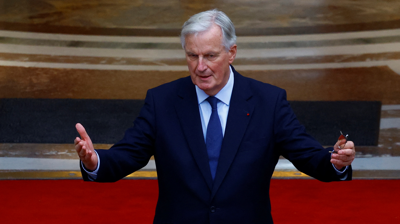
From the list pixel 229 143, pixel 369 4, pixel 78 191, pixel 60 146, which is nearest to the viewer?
pixel 229 143

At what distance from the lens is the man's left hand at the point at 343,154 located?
5.03 ft

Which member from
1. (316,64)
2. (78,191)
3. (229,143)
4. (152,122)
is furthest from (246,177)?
(316,64)

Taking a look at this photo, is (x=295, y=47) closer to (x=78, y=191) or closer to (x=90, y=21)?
(x=90, y=21)

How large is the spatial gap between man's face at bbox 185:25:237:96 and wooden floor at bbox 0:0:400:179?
443 cm

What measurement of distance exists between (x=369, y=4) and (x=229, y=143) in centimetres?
485

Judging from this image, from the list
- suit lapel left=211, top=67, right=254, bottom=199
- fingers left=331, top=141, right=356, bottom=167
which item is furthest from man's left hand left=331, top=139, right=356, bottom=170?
suit lapel left=211, top=67, right=254, bottom=199

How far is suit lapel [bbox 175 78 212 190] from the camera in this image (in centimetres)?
168

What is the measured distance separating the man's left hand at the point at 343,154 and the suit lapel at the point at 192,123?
1.32 feet

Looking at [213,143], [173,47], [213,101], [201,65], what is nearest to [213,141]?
[213,143]

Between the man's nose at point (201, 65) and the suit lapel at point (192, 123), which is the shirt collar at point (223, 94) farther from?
the man's nose at point (201, 65)

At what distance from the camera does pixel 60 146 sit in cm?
558

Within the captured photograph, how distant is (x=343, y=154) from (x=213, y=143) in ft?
1.41

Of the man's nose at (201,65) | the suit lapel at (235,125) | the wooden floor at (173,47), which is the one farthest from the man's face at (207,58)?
the wooden floor at (173,47)

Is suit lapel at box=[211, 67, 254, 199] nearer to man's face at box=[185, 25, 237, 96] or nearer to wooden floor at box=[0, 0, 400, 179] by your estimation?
man's face at box=[185, 25, 237, 96]
